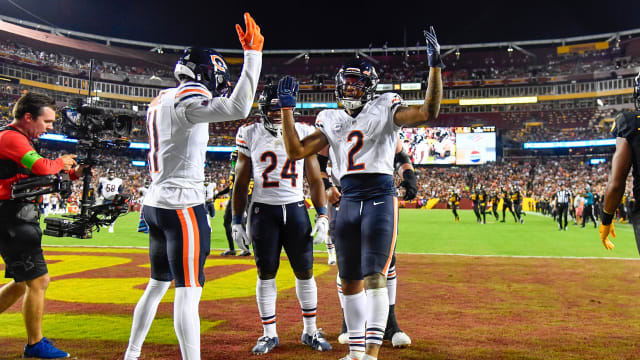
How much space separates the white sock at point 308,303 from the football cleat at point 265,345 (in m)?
0.35

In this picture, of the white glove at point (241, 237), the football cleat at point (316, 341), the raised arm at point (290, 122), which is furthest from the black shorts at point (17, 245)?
the football cleat at point (316, 341)

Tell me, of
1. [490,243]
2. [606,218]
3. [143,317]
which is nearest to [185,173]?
[143,317]

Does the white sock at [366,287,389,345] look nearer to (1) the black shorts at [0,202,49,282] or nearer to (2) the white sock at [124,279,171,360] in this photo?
(2) the white sock at [124,279,171,360]

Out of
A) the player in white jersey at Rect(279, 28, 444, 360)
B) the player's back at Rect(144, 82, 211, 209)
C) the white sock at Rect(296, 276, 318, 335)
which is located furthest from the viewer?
the white sock at Rect(296, 276, 318, 335)

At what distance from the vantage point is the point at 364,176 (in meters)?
4.13

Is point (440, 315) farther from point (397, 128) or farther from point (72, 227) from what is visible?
point (72, 227)

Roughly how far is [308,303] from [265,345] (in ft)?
2.08

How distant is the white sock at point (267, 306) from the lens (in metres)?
4.86

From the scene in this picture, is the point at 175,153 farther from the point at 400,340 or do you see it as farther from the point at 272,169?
the point at 400,340

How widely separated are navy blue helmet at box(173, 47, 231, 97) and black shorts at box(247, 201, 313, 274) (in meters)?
1.66

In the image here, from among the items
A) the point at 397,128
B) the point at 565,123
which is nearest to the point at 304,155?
the point at 397,128

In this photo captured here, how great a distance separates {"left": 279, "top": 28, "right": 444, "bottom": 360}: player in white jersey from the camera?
12.5 feet

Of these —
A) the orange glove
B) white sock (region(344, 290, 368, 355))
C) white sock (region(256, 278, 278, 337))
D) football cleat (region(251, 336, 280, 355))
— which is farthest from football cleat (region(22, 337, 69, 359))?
the orange glove

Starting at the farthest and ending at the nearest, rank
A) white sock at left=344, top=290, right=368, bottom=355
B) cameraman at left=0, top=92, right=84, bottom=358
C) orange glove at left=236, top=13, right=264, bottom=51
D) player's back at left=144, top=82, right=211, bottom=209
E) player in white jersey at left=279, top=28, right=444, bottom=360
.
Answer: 1. cameraman at left=0, top=92, right=84, bottom=358
2. white sock at left=344, top=290, right=368, bottom=355
3. player in white jersey at left=279, top=28, right=444, bottom=360
4. player's back at left=144, top=82, right=211, bottom=209
5. orange glove at left=236, top=13, right=264, bottom=51
